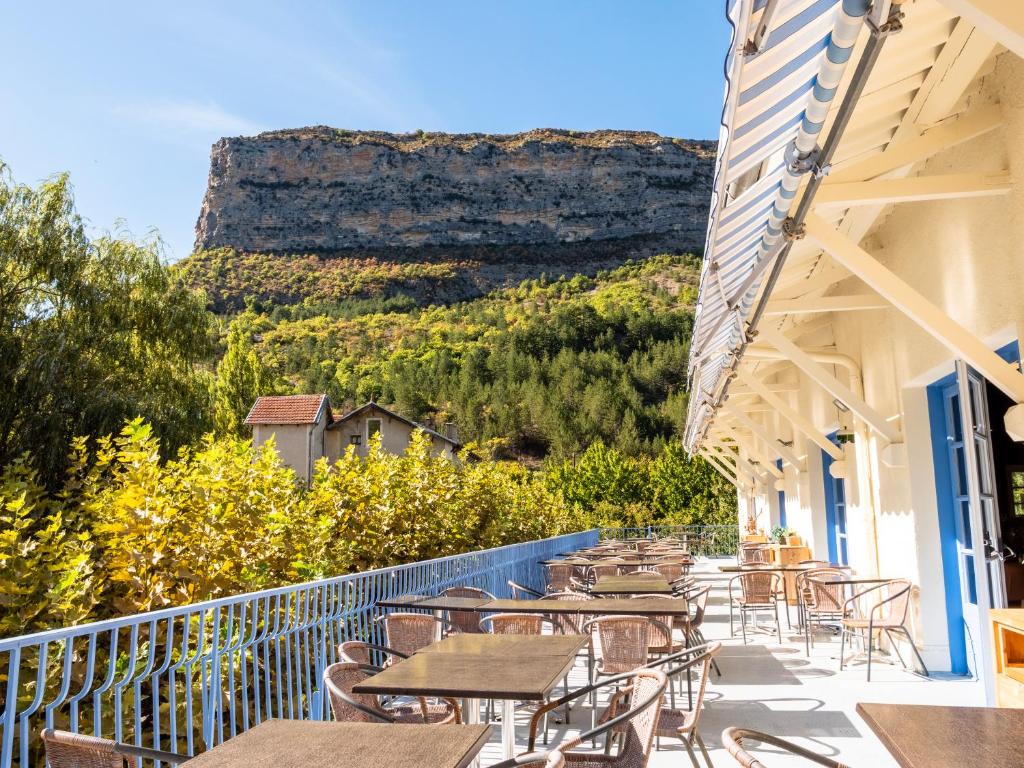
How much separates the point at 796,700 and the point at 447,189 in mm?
96468

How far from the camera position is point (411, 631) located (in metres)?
4.92

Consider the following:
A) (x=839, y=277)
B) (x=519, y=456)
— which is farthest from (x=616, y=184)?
(x=839, y=277)

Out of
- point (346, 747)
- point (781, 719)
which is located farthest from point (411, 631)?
point (346, 747)

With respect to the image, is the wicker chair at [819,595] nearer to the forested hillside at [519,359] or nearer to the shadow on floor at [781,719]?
the shadow on floor at [781,719]

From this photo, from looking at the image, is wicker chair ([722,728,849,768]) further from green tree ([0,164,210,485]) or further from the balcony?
green tree ([0,164,210,485])

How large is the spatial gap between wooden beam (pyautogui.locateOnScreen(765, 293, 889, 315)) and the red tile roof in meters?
28.2

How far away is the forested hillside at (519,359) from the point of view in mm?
53469

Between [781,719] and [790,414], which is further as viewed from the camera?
[790,414]

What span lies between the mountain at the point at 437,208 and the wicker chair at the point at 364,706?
8348 cm

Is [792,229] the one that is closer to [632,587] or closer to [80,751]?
[80,751]

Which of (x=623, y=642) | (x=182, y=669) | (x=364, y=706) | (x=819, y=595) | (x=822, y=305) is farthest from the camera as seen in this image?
(x=819, y=595)

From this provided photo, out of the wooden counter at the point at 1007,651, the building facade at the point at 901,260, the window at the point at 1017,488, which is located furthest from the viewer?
the window at the point at 1017,488

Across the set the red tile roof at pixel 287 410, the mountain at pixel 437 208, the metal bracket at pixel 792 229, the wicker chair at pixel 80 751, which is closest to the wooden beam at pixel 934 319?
the metal bracket at pixel 792 229

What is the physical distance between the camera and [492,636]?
4348mm
